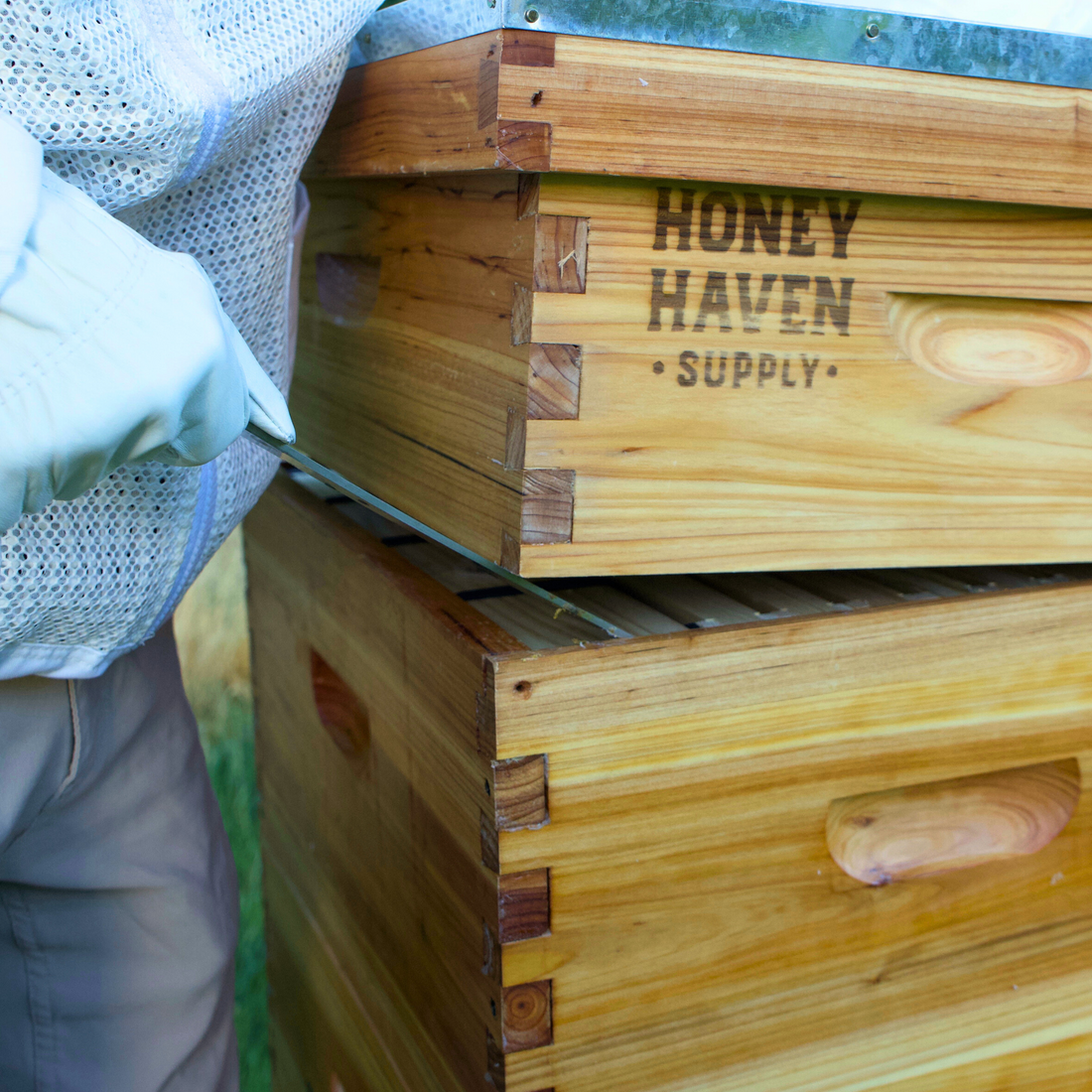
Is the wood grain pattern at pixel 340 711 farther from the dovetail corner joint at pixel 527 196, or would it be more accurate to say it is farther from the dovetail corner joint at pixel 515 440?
the dovetail corner joint at pixel 527 196

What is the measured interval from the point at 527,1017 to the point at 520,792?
0.49ft

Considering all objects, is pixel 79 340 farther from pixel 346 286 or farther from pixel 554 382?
pixel 346 286

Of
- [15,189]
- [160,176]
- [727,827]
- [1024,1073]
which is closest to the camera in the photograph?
[15,189]

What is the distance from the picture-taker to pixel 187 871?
2.44 feet

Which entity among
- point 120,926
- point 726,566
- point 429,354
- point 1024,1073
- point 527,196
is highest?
point 527,196

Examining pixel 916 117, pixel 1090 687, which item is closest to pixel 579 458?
pixel 916 117

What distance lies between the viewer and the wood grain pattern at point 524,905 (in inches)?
23.6

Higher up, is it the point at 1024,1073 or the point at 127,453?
the point at 127,453

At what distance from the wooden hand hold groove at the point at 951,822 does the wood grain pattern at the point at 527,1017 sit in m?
0.22

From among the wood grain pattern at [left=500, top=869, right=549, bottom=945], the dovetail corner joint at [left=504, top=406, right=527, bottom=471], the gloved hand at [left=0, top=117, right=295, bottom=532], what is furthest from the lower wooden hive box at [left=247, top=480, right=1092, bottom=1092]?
the gloved hand at [left=0, top=117, right=295, bottom=532]

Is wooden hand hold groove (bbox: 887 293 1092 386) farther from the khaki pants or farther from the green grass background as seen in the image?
the green grass background

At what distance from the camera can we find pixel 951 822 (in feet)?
2.42

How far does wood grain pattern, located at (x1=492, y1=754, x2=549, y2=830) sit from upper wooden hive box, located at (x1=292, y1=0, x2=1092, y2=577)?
0.12 meters

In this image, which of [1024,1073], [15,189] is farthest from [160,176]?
[1024,1073]
